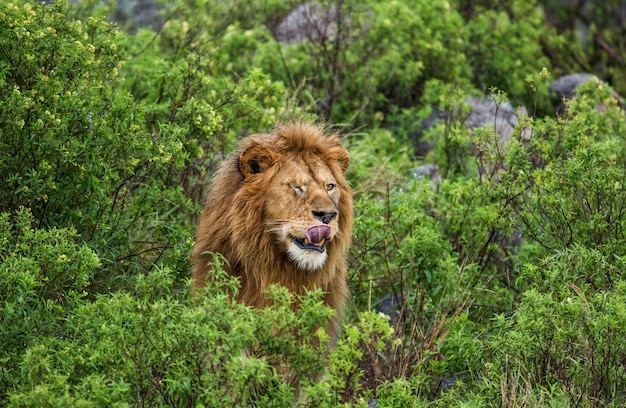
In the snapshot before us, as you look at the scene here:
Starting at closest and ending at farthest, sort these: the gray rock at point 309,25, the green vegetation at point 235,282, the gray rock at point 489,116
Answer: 1. the green vegetation at point 235,282
2. the gray rock at point 489,116
3. the gray rock at point 309,25

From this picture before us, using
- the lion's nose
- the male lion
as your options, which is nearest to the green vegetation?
the male lion

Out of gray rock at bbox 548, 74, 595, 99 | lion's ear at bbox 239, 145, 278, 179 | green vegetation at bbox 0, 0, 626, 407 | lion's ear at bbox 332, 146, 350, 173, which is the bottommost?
green vegetation at bbox 0, 0, 626, 407

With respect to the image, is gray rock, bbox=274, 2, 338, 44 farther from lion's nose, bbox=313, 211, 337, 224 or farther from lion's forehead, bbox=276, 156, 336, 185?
lion's nose, bbox=313, 211, 337, 224

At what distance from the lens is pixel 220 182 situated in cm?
652

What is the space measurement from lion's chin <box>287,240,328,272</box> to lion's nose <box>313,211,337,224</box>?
0.14m

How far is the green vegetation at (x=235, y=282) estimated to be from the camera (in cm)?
546

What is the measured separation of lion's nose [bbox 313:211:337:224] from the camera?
20.0 feet

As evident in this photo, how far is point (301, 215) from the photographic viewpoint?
6.11 meters

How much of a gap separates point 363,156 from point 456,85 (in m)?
2.21

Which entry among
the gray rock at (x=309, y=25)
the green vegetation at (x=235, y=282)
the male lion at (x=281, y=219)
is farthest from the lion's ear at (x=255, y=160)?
the gray rock at (x=309, y=25)

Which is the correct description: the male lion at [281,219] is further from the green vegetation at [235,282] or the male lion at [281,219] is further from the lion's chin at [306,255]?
the green vegetation at [235,282]

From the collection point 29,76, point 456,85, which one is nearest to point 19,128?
point 29,76

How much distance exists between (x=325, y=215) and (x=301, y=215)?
0.12 meters

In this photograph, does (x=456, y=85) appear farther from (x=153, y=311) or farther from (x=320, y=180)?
(x=153, y=311)
